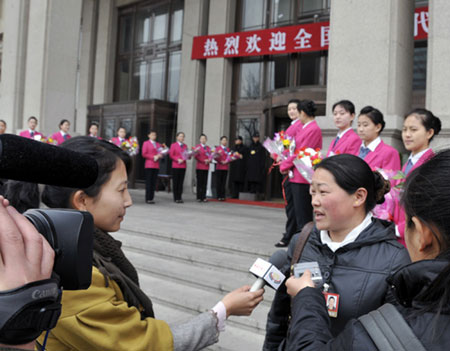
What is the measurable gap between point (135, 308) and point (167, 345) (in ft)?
0.53

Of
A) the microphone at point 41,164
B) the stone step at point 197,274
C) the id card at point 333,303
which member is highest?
the microphone at point 41,164

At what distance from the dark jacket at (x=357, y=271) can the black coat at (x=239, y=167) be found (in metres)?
9.78

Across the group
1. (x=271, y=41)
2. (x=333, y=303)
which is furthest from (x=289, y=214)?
(x=271, y=41)

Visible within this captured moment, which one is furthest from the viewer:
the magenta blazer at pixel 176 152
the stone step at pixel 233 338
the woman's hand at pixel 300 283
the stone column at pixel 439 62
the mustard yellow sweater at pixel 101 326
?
the magenta blazer at pixel 176 152

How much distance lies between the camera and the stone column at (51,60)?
10.1 metres

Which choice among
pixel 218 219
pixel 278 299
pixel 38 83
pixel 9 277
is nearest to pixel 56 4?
pixel 38 83

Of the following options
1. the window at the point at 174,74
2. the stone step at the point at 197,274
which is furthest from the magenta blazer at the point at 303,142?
the window at the point at 174,74

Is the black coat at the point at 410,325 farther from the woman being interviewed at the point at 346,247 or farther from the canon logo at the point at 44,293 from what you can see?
the canon logo at the point at 44,293

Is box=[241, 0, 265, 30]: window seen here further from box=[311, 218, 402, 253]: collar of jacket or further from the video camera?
the video camera

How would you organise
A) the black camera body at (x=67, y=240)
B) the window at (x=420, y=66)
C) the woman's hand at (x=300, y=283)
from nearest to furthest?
the black camera body at (x=67, y=240)
the woman's hand at (x=300, y=283)
the window at (x=420, y=66)

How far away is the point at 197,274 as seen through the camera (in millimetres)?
4258

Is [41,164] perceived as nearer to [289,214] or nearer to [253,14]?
[289,214]

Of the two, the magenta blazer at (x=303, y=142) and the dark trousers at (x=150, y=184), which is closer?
the magenta blazer at (x=303, y=142)

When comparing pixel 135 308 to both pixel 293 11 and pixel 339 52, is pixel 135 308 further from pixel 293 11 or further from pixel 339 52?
pixel 293 11
